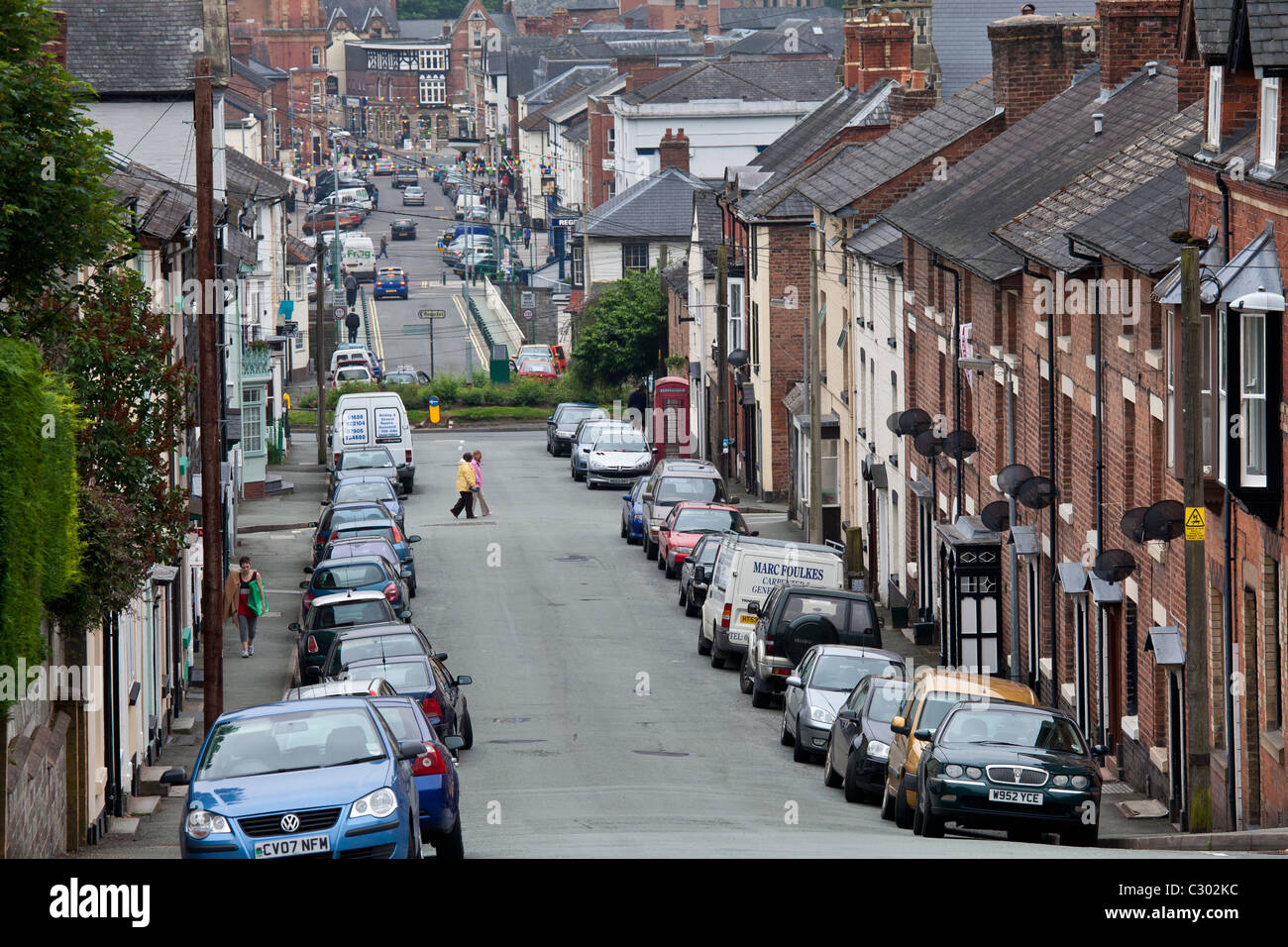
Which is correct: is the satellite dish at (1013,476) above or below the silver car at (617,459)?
above

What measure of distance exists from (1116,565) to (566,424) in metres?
41.6

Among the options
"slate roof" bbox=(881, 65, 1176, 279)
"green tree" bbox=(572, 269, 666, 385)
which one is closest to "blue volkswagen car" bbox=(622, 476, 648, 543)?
"slate roof" bbox=(881, 65, 1176, 279)

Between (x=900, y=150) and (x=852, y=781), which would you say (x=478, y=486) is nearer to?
(x=900, y=150)

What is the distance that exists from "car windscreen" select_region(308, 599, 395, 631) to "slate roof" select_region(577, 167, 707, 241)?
173ft

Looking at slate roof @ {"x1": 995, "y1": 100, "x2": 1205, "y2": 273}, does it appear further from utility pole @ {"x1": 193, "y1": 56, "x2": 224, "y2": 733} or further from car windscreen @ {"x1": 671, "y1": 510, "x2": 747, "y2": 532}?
car windscreen @ {"x1": 671, "y1": 510, "x2": 747, "y2": 532}

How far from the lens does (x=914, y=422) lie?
33.5m

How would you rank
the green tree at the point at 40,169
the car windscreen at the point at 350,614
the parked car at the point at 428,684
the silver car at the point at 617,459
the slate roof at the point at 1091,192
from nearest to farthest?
the green tree at the point at 40,169 < the parked car at the point at 428,684 < the slate roof at the point at 1091,192 < the car windscreen at the point at 350,614 < the silver car at the point at 617,459

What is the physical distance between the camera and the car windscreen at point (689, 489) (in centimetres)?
4341

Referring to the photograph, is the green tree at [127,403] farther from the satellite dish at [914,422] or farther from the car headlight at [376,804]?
the satellite dish at [914,422]

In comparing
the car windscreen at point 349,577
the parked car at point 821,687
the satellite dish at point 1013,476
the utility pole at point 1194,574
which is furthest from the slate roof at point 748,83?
the utility pole at point 1194,574

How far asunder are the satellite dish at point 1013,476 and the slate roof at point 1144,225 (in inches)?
168

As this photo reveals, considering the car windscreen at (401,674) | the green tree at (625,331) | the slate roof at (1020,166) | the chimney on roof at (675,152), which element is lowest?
the car windscreen at (401,674)

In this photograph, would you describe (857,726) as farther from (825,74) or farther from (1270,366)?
(825,74)

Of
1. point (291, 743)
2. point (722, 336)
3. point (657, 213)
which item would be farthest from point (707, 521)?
point (657, 213)
